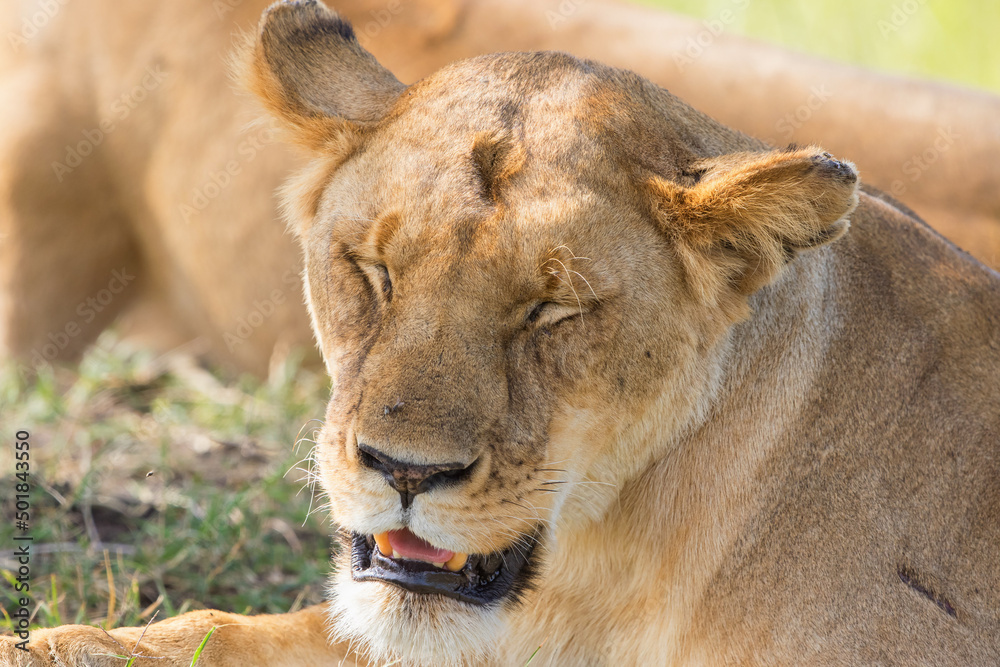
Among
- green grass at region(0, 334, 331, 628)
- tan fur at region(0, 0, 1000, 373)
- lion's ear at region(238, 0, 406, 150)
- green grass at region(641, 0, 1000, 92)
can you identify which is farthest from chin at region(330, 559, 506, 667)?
green grass at region(641, 0, 1000, 92)

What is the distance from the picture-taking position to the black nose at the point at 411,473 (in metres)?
1.92

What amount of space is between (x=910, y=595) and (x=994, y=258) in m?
2.38

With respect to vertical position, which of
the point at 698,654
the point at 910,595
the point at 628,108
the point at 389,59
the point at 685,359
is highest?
the point at 389,59

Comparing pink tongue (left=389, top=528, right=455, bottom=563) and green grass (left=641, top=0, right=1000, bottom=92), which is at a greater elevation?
green grass (left=641, top=0, right=1000, bottom=92)

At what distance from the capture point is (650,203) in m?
2.19

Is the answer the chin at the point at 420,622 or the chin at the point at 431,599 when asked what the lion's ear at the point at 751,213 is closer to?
the chin at the point at 431,599

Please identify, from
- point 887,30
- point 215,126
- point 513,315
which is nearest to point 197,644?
point 513,315

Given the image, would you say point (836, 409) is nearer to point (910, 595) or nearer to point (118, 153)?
point (910, 595)

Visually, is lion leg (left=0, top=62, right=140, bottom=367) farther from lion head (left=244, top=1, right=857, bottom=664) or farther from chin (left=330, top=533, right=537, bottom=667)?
chin (left=330, top=533, right=537, bottom=667)

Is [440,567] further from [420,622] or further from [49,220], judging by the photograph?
[49,220]

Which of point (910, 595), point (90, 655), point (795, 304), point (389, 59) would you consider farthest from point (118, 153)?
point (910, 595)

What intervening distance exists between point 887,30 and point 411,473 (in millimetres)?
9014

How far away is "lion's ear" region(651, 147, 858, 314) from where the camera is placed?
201 centimetres

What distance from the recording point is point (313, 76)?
2623 millimetres
